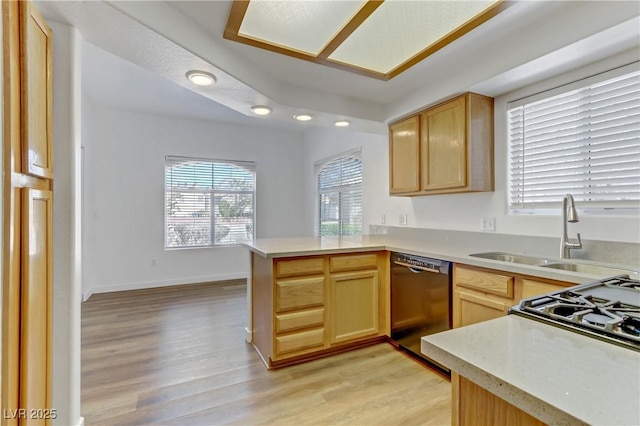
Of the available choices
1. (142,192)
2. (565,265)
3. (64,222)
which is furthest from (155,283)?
(565,265)

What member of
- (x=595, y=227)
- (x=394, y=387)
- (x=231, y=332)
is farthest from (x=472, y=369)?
(x=231, y=332)

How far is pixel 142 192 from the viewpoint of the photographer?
4.75 meters

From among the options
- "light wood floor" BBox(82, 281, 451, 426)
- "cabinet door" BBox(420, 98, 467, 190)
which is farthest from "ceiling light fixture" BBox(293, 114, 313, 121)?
"light wood floor" BBox(82, 281, 451, 426)

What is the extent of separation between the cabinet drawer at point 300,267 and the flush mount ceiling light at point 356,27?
1507 millimetres

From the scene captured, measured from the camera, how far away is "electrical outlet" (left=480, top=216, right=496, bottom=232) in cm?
248

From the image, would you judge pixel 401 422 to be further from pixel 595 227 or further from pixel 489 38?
pixel 489 38

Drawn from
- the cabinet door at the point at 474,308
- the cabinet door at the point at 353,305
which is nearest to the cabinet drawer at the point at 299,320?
the cabinet door at the point at 353,305

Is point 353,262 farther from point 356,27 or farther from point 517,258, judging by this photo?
point 356,27

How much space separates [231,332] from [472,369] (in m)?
2.81

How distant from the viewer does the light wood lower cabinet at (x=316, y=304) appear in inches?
89.9

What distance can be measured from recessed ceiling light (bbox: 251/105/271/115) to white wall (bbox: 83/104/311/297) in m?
2.09

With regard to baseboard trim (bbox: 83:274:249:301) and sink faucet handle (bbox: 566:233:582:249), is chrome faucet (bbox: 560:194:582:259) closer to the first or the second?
sink faucet handle (bbox: 566:233:582:249)

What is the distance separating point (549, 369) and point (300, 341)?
200cm

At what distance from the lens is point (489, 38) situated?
1.97 metres
